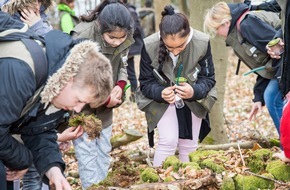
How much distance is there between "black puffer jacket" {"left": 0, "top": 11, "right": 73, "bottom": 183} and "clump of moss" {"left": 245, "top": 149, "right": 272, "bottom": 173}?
1338mm

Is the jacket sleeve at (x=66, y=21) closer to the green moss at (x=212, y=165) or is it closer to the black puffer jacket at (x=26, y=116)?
the black puffer jacket at (x=26, y=116)

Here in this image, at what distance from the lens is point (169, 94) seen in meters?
4.71

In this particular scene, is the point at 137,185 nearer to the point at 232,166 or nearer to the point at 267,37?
the point at 232,166

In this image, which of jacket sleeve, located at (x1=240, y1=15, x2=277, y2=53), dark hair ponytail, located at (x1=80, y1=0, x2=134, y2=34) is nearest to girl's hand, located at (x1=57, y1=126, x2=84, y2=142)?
dark hair ponytail, located at (x1=80, y1=0, x2=134, y2=34)

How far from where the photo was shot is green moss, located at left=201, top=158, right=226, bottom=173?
3.60 metres

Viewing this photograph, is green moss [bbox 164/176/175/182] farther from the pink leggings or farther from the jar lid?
the jar lid

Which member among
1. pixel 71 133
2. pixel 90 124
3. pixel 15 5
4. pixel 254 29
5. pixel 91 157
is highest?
pixel 15 5

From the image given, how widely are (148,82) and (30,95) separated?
2114 mm

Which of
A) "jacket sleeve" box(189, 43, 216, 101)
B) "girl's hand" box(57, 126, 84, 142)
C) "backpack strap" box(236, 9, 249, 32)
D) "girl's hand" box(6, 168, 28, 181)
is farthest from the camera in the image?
"backpack strap" box(236, 9, 249, 32)

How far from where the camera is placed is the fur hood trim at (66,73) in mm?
2975

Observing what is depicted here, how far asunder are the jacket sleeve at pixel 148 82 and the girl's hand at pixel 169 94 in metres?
0.07

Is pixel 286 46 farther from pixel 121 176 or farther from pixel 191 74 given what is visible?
pixel 121 176

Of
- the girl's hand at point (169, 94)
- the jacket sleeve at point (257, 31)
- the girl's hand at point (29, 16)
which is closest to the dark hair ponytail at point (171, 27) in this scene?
the girl's hand at point (169, 94)

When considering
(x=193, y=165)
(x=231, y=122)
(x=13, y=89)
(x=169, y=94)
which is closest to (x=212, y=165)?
(x=193, y=165)
